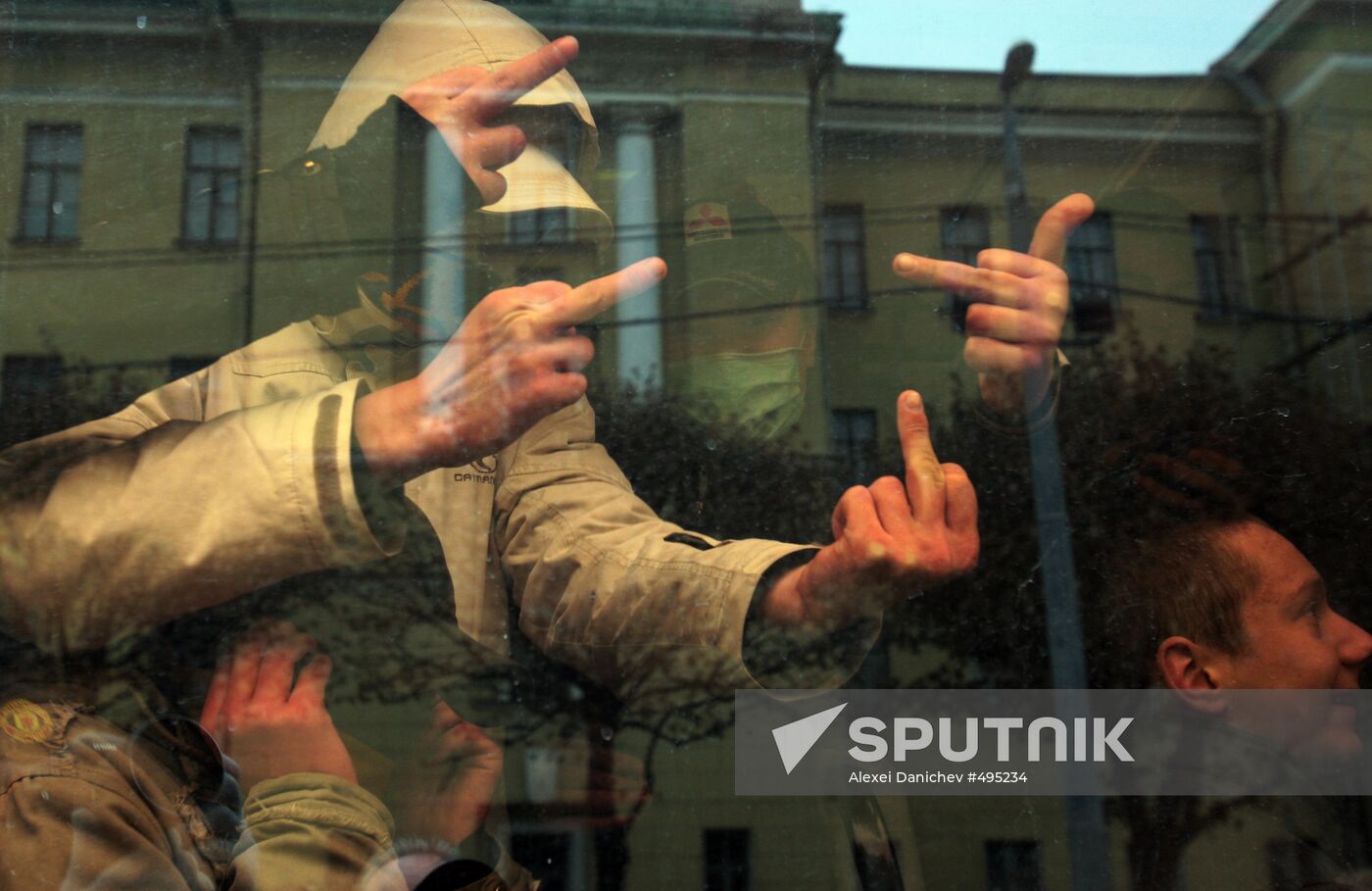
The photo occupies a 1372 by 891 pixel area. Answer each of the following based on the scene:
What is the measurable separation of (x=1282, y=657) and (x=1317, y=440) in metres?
0.26

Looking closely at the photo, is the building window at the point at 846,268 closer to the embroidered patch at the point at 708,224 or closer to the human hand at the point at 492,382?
the embroidered patch at the point at 708,224

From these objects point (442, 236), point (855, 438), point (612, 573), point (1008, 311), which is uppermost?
point (442, 236)

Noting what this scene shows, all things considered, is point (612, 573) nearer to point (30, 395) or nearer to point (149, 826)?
point (149, 826)

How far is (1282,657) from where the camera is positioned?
153 centimetres

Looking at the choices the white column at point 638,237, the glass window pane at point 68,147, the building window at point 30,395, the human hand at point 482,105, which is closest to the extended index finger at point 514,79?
the human hand at point 482,105

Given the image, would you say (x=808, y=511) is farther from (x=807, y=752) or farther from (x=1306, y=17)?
(x=1306, y=17)

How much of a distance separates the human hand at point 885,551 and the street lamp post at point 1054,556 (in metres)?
0.09

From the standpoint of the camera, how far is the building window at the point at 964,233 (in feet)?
5.15

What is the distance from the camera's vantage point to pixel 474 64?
1565mm

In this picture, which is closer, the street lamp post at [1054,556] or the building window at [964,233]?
the street lamp post at [1054,556]

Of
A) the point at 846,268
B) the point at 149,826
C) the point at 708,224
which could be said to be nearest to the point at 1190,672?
the point at 846,268

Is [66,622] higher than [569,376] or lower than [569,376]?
lower

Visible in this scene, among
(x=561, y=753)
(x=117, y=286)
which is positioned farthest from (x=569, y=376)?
(x=117, y=286)

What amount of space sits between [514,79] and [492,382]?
0.37 metres
